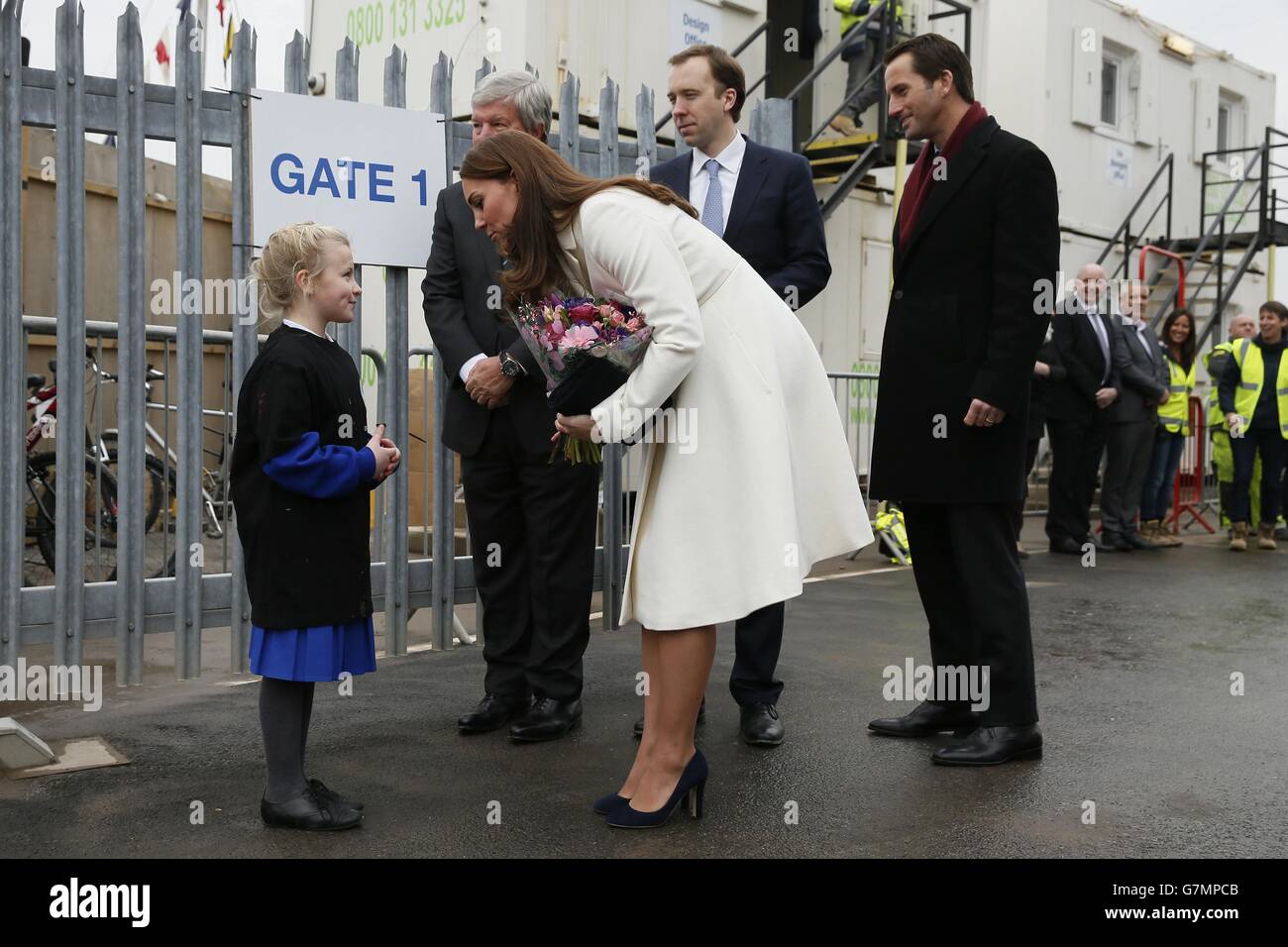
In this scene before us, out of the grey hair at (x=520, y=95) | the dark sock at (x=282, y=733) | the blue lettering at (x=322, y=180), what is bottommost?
the dark sock at (x=282, y=733)

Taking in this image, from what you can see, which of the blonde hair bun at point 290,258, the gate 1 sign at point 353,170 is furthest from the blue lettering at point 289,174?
the blonde hair bun at point 290,258

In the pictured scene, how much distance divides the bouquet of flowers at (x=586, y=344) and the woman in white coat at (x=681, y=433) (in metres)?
0.04

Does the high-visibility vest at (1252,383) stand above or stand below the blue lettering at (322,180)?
below

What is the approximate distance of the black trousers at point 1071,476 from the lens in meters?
10.2

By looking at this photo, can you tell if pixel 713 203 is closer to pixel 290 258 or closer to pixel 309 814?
pixel 290 258

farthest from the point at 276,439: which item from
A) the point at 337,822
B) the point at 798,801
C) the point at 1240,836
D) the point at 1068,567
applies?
the point at 1068,567

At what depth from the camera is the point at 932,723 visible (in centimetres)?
440

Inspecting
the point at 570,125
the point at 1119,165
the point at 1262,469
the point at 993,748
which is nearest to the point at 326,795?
the point at 993,748

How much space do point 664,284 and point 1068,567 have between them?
6734 millimetres

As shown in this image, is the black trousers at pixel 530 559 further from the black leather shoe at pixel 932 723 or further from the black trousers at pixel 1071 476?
the black trousers at pixel 1071 476

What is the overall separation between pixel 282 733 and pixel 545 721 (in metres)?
1.10
